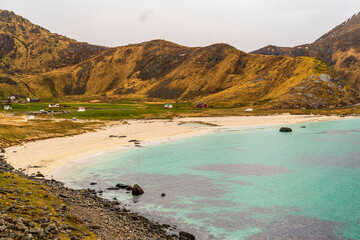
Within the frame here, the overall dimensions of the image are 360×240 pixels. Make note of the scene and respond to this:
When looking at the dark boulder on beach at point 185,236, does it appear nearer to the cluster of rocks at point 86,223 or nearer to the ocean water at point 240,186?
the cluster of rocks at point 86,223

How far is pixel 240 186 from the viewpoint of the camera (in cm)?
2914

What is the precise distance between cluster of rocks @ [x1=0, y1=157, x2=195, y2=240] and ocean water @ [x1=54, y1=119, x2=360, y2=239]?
1.70 metres

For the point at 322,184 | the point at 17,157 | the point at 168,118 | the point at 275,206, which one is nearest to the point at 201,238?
the point at 275,206

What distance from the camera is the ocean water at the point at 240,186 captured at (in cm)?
1961

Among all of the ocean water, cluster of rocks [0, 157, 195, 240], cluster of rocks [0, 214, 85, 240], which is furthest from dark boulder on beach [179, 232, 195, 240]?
cluster of rocks [0, 214, 85, 240]

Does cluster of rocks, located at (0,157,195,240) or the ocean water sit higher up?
cluster of rocks, located at (0,157,195,240)

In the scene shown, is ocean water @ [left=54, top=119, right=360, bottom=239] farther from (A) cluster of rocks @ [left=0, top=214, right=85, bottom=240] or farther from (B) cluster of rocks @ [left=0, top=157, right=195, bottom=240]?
(A) cluster of rocks @ [left=0, top=214, right=85, bottom=240]

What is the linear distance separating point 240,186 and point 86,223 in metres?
18.2

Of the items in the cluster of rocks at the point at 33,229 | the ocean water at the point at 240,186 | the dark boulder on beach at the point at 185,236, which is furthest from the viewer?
the ocean water at the point at 240,186

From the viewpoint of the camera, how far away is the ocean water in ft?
64.3

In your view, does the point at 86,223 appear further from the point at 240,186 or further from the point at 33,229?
the point at 240,186

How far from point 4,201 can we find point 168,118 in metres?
89.6

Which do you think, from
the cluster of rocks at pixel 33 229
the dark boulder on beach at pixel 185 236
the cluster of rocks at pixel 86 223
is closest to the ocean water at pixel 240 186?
the dark boulder on beach at pixel 185 236

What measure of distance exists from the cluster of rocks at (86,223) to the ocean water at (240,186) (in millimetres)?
1698
